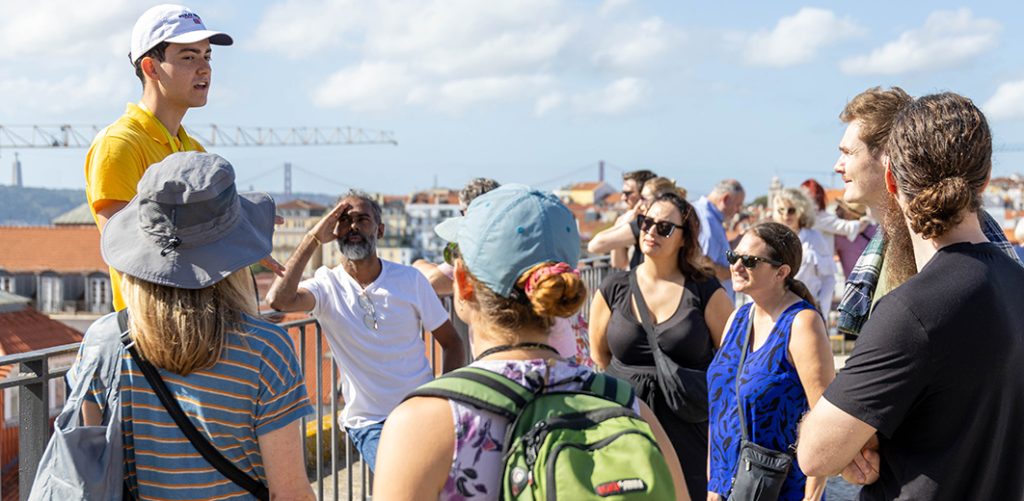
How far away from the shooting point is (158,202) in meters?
2.37

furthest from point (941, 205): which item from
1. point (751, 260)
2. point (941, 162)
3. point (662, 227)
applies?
point (662, 227)

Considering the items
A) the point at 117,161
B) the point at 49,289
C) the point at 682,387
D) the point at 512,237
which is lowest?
the point at 49,289

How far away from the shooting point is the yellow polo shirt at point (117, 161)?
10.5ft

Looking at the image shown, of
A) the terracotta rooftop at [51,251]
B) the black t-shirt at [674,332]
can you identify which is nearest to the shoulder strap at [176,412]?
the black t-shirt at [674,332]

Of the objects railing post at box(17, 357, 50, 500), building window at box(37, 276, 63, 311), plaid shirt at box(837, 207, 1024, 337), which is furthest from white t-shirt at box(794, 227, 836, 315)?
building window at box(37, 276, 63, 311)

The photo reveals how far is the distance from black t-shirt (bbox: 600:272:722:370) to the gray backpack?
9.49ft

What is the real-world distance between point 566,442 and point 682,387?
2.81m

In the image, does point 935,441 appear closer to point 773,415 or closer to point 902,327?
point 902,327

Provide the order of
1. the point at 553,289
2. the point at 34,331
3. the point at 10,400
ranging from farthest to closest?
the point at 34,331
the point at 10,400
the point at 553,289

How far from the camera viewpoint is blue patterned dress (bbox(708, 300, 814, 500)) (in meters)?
3.67

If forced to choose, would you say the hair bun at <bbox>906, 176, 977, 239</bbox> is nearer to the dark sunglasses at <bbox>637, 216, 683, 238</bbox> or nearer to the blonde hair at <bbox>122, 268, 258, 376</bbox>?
the blonde hair at <bbox>122, 268, 258, 376</bbox>

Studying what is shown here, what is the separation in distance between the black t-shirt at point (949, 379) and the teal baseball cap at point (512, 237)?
713mm

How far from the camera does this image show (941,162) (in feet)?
7.22

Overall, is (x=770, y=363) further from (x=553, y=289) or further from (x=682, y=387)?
(x=553, y=289)
